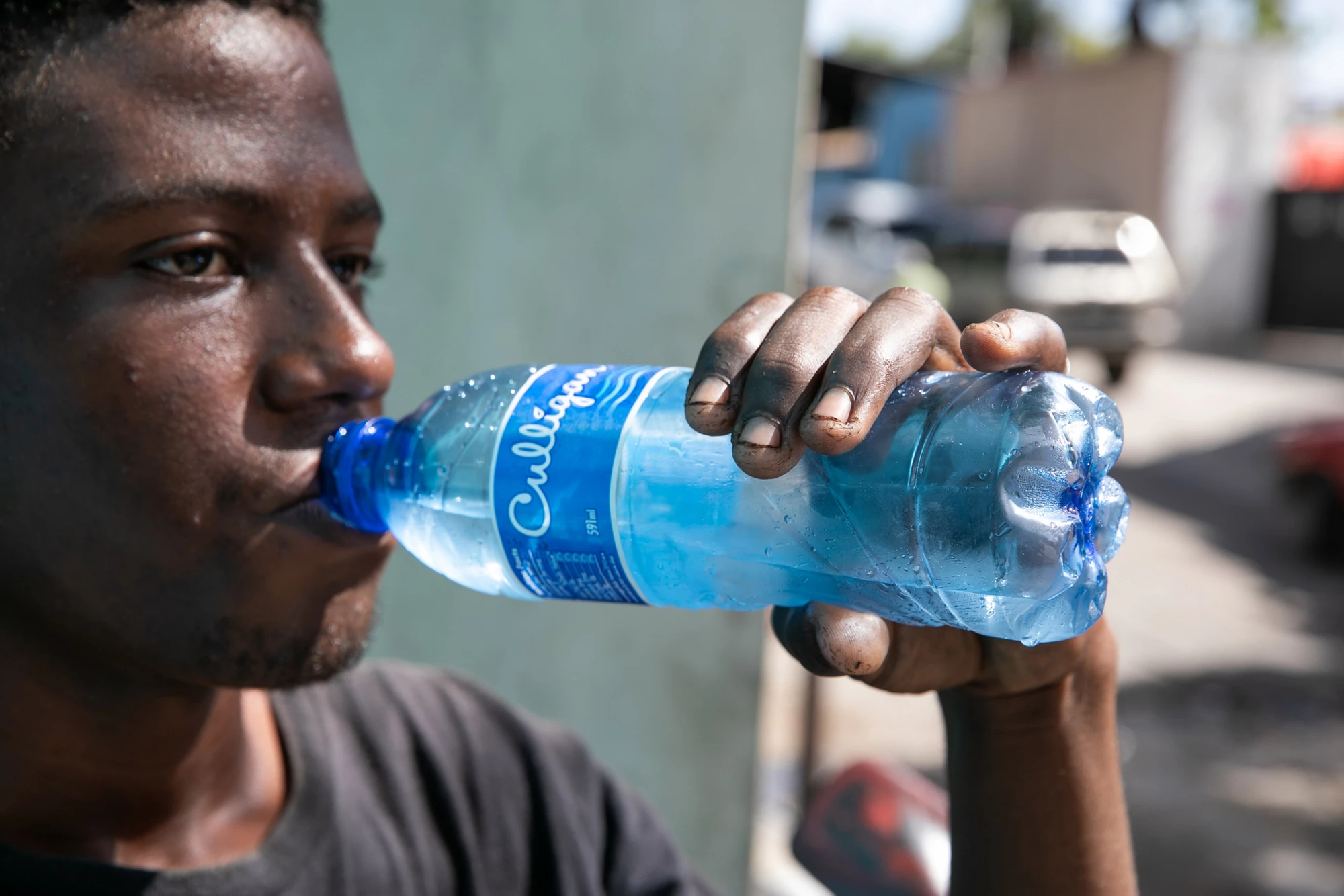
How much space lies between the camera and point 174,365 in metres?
1.29

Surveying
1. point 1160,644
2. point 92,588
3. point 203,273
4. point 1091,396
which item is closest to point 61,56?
point 203,273

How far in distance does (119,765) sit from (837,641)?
2.96ft

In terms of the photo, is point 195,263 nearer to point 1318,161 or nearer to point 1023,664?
point 1023,664

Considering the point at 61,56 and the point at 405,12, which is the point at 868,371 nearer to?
the point at 61,56

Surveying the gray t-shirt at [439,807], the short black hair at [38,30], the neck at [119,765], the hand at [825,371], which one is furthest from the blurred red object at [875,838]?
the short black hair at [38,30]

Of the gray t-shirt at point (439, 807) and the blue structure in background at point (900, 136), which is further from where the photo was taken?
the blue structure in background at point (900, 136)

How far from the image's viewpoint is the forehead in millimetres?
1272

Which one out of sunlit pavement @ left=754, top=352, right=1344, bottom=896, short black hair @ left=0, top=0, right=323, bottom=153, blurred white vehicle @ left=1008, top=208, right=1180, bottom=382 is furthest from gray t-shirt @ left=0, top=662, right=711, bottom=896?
blurred white vehicle @ left=1008, top=208, right=1180, bottom=382

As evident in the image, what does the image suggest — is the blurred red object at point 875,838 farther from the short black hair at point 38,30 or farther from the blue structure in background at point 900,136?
the blue structure in background at point 900,136

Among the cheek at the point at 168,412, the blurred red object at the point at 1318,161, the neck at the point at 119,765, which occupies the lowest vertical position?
the neck at the point at 119,765

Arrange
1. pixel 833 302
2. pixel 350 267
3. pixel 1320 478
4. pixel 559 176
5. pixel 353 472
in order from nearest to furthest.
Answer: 1. pixel 833 302
2. pixel 353 472
3. pixel 350 267
4. pixel 559 176
5. pixel 1320 478

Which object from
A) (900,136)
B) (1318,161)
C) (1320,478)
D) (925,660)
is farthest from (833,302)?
(900,136)

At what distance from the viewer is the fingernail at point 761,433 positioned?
3.50 feet

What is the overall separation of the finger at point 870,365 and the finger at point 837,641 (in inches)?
6.6
